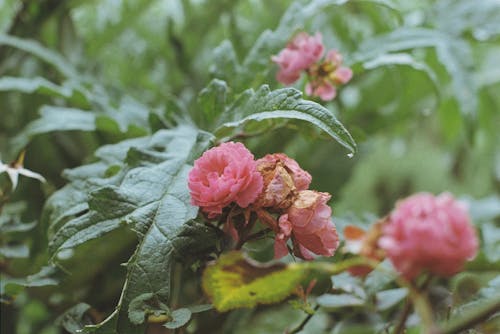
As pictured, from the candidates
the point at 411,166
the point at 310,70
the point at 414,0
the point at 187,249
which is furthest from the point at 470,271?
the point at 414,0

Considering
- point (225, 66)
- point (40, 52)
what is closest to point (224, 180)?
point (225, 66)

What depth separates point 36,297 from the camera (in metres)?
0.71

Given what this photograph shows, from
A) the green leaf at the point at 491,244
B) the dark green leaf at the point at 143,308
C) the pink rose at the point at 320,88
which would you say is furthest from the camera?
the green leaf at the point at 491,244

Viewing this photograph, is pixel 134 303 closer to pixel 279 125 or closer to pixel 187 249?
pixel 187 249

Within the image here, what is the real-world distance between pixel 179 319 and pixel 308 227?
0.40 feet

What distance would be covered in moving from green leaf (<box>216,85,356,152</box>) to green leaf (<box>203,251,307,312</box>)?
129 mm

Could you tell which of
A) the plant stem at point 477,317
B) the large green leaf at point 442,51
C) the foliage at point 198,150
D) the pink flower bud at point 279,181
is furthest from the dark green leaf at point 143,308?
the large green leaf at point 442,51

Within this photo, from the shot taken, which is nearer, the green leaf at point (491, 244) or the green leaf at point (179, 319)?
the green leaf at point (179, 319)

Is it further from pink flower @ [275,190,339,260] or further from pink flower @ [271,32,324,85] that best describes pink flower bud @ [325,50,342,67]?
pink flower @ [275,190,339,260]

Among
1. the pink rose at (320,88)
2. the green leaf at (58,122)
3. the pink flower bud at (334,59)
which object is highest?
the pink flower bud at (334,59)

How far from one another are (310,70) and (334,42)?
1.26 ft

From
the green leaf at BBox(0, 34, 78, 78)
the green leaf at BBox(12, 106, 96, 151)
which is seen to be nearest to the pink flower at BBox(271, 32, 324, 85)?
the green leaf at BBox(12, 106, 96, 151)

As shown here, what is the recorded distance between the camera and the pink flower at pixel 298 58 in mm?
613

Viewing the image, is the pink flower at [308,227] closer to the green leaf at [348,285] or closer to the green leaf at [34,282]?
the green leaf at [348,285]
